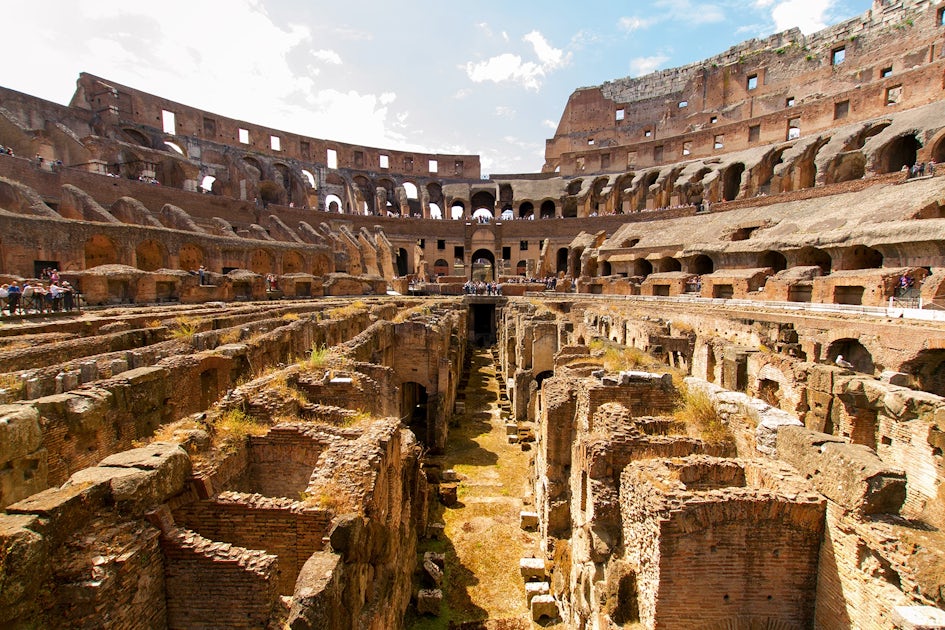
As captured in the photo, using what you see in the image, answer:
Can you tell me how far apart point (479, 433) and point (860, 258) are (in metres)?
19.6

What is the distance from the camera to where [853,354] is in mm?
14586

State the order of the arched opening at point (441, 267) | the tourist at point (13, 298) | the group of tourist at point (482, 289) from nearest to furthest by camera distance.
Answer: the tourist at point (13, 298), the group of tourist at point (482, 289), the arched opening at point (441, 267)

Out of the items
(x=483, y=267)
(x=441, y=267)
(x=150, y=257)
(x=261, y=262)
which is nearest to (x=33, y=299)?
(x=150, y=257)

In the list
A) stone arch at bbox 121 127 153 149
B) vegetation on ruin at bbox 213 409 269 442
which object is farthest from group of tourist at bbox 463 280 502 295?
vegetation on ruin at bbox 213 409 269 442

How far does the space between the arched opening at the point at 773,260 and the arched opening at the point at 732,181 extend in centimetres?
2086

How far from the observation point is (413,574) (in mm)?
7965

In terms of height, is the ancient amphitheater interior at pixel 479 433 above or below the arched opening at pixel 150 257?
below

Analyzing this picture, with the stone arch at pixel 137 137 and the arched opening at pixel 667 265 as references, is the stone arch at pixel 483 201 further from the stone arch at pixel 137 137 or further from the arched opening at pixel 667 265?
the stone arch at pixel 137 137

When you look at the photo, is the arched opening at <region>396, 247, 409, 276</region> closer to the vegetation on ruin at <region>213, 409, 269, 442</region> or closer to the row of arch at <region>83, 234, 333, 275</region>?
the row of arch at <region>83, 234, 333, 275</region>

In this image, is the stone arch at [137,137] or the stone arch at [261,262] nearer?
the stone arch at [261,262]

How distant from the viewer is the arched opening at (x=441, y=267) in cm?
5227

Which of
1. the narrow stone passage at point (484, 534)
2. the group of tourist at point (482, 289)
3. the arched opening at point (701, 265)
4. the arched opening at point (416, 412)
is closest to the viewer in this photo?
the narrow stone passage at point (484, 534)

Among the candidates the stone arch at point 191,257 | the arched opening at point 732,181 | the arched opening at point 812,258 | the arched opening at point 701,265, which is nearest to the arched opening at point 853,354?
the arched opening at point 812,258

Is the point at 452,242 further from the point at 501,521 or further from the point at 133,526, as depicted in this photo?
the point at 133,526
